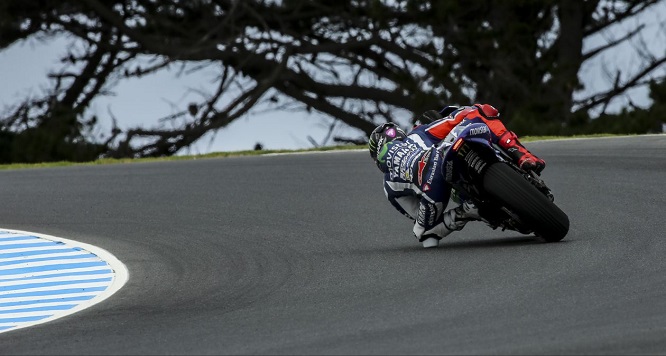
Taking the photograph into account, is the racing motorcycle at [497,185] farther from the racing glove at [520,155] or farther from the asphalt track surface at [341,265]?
the asphalt track surface at [341,265]

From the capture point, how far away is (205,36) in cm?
3105

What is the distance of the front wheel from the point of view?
9805 millimetres

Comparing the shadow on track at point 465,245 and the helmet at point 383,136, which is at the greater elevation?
the helmet at point 383,136

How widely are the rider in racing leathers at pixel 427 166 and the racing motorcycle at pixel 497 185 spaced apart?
0.15 m

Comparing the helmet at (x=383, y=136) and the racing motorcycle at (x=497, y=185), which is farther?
the helmet at (x=383, y=136)

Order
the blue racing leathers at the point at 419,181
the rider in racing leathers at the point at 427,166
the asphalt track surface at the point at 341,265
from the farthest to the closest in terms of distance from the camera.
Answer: the blue racing leathers at the point at 419,181 → the rider in racing leathers at the point at 427,166 → the asphalt track surface at the point at 341,265

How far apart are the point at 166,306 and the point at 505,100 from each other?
22.2 m

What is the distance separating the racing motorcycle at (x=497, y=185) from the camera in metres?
9.84

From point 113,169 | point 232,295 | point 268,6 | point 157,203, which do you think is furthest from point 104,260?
point 268,6

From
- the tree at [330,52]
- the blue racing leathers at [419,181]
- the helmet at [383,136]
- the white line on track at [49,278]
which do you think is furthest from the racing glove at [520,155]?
the tree at [330,52]

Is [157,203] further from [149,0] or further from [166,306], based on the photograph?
[149,0]

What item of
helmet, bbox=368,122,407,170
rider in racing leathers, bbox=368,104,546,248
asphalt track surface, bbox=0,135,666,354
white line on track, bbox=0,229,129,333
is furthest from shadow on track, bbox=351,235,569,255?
white line on track, bbox=0,229,129,333

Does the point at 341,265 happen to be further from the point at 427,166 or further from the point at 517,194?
the point at 517,194

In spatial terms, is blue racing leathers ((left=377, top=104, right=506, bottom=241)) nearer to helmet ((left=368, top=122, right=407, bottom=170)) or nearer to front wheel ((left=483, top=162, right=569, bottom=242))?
helmet ((left=368, top=122, right=407, bottom=170))
